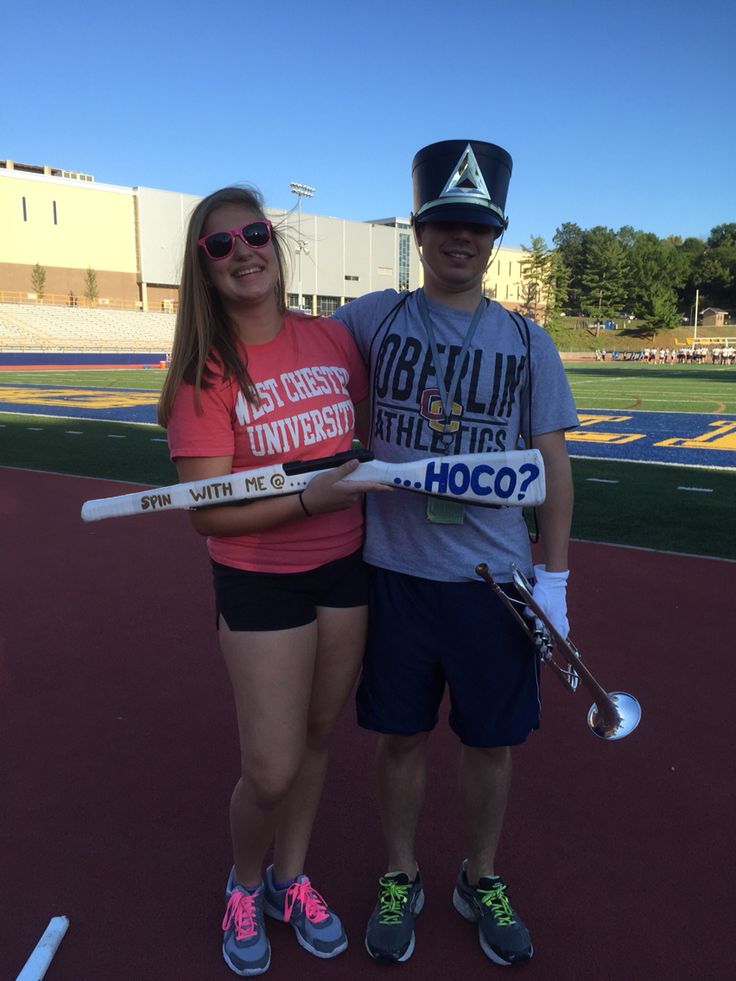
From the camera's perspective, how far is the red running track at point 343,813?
89.5 inches

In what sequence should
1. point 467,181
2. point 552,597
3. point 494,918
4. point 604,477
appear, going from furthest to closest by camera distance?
point 604,477
point 494,918
point 552,597
point 467,181

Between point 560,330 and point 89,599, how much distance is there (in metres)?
75.8

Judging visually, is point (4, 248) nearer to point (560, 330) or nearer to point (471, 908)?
point (560, 330)

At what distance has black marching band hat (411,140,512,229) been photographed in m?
2.03

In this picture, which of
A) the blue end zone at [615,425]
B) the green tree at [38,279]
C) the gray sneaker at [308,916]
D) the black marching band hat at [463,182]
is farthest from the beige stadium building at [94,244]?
the gray sneaker at [308,916]

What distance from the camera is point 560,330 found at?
7612cm

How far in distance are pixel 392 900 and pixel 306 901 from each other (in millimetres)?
260

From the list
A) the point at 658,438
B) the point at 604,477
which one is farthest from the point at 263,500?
the point at 658,438

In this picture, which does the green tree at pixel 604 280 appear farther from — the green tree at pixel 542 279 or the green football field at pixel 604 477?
the green football field at pixel 604 477

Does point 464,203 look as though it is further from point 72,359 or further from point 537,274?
point 537,274

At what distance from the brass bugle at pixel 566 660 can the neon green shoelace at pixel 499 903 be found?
586mm

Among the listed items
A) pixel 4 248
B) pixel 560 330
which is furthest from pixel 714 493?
pixel 560 330

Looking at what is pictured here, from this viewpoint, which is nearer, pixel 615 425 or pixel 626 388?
pixel 615 425

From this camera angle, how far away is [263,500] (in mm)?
1939
